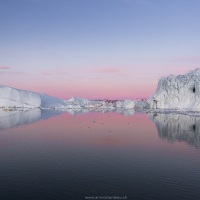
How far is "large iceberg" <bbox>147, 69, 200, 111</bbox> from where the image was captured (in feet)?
317

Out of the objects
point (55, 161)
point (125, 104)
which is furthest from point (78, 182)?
point (125, 104)

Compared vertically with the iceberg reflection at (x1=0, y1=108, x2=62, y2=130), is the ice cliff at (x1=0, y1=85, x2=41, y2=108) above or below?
above

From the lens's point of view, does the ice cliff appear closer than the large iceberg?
No

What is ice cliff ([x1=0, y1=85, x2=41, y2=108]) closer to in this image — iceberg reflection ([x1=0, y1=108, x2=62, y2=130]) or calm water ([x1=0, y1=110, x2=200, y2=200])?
iceberg reflection ([x1=0, y1=108, x2=62, y2=130])

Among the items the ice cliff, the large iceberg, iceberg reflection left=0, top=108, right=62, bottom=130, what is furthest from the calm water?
the ice cliff

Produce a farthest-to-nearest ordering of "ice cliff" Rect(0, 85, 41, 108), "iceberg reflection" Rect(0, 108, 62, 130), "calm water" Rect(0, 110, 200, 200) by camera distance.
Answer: "ice cliff" Rect(0, 85, 41, 108) < "iceberg reflection" Rect(0, 108, 62, 130) < "calm water" Rect(0, 110, 200, 200)

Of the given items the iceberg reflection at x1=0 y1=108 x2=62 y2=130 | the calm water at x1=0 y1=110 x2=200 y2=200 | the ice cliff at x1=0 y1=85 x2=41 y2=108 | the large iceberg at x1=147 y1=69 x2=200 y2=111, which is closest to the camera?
the calm water at x1=0 y1=110 x2=200 y2=200

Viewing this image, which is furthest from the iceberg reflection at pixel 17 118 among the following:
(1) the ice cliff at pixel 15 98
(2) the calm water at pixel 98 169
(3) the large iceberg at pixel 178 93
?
(3) the large iceberg at pixel 178 93

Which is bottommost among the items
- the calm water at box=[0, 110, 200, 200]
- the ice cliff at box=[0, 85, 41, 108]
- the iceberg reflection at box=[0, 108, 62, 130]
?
the calm water at box=[0, 110, 200, 200]

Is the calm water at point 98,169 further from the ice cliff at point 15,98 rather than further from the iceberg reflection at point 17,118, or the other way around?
the ice cliff at point 15,98

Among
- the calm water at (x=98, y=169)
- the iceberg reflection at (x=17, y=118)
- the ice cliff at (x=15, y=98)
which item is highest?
the ice cliff at (x=15, y=98)

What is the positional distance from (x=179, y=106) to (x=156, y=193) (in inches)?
3503

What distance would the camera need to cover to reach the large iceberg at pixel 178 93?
96625mm

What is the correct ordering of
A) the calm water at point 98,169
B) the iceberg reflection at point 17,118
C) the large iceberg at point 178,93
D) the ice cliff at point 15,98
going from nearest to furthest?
1. the calm water at point 98,169
2. the iceberg reflection at point 17,118
3. the large iceberg at point 178,93
4. the ice cliff at point 15,98
